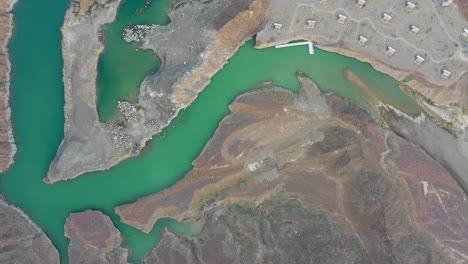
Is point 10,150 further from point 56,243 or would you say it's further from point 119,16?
point 119,16

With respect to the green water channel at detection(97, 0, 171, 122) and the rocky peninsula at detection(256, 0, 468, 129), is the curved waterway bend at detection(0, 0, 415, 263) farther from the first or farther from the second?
the green water channel at detection(97, 0, 171, 122)

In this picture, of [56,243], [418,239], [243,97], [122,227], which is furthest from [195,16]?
[418,239]

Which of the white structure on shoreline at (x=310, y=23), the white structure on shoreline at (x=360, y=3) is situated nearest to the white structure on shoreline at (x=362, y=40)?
the white structure on shoreline at (x=360, y=3)

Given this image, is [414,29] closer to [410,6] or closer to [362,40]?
[410,6]

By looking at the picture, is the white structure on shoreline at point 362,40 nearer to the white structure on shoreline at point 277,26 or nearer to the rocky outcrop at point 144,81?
the white structure on shoreline at point 277,26

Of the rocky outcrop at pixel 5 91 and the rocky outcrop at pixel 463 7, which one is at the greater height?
the rocky outcrop at pixel 463 7

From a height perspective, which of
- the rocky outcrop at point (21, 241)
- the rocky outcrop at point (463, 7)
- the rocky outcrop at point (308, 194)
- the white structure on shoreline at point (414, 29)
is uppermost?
the rocky outcrop at point (463, 7)
